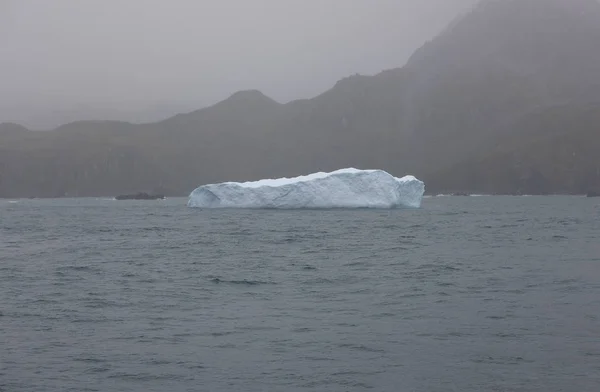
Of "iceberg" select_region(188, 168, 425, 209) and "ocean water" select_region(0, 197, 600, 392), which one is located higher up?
"iceberg" select_region(188, 168, 425, 209)

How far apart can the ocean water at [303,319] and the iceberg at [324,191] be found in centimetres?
3151

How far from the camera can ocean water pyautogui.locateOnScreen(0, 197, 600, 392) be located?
11383mm

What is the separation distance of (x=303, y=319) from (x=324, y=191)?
1892 inches

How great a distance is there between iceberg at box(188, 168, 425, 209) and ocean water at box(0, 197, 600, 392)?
1241 inches

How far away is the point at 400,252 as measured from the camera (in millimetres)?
28516

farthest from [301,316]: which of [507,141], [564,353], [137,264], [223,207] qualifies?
[507,141]

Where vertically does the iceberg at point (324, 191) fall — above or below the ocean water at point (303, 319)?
above

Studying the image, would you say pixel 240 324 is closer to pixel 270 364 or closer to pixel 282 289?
pixel 270 364

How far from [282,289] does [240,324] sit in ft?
14.9

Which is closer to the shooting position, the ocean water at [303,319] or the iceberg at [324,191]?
the ocean water at [303,319]

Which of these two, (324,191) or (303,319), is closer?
(303,319)

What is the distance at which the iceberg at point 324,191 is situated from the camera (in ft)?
203

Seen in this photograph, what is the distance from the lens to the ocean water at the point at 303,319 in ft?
37.3

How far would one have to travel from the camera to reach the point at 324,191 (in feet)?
208
